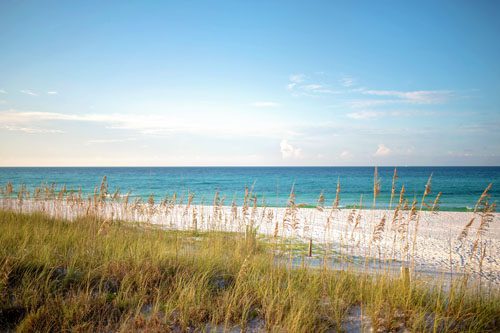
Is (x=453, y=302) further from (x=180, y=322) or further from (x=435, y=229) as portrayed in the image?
(x=435, y=229)

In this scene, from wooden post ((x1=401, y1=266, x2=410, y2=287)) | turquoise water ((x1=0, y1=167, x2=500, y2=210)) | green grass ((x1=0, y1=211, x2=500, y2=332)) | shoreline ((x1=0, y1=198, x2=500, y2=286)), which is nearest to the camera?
green grass ((x1=0, y1=211, x2=500, y2=332))

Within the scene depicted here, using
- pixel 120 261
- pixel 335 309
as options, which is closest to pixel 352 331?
pixel 335 309

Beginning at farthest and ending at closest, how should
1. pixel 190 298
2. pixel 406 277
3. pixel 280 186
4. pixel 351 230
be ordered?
pixel 280 186 → pixel 351 230 → pixel 406 277 → pixel 190 298

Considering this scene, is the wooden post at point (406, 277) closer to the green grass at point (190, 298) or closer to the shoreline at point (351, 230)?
the green grass at point (190, 298)

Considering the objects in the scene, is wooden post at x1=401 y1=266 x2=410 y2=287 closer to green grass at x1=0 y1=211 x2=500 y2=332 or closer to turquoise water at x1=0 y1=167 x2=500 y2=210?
green grass at x1=0 y1=211 x2=500 y2=332

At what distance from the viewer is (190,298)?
3.69 m

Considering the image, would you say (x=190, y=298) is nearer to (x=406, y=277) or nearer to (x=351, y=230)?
(x=406, y=277)

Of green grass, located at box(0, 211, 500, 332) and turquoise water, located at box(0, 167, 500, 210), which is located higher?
green grass, located at box(0, 211, 500, 332)

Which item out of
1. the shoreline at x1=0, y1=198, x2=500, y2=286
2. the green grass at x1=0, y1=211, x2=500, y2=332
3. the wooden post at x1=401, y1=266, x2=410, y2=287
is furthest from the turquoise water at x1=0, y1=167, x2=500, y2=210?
the green grass at x1=0, y1=211, x2=500, y2=332

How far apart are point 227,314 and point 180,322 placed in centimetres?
58

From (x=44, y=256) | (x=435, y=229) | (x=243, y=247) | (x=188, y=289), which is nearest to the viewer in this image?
(x=188, y=289)

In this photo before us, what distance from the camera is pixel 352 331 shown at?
3.57m

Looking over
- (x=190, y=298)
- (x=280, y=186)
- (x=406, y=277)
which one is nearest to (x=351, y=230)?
(x=406, y=277)

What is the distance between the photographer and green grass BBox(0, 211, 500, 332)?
3359 millimetres
